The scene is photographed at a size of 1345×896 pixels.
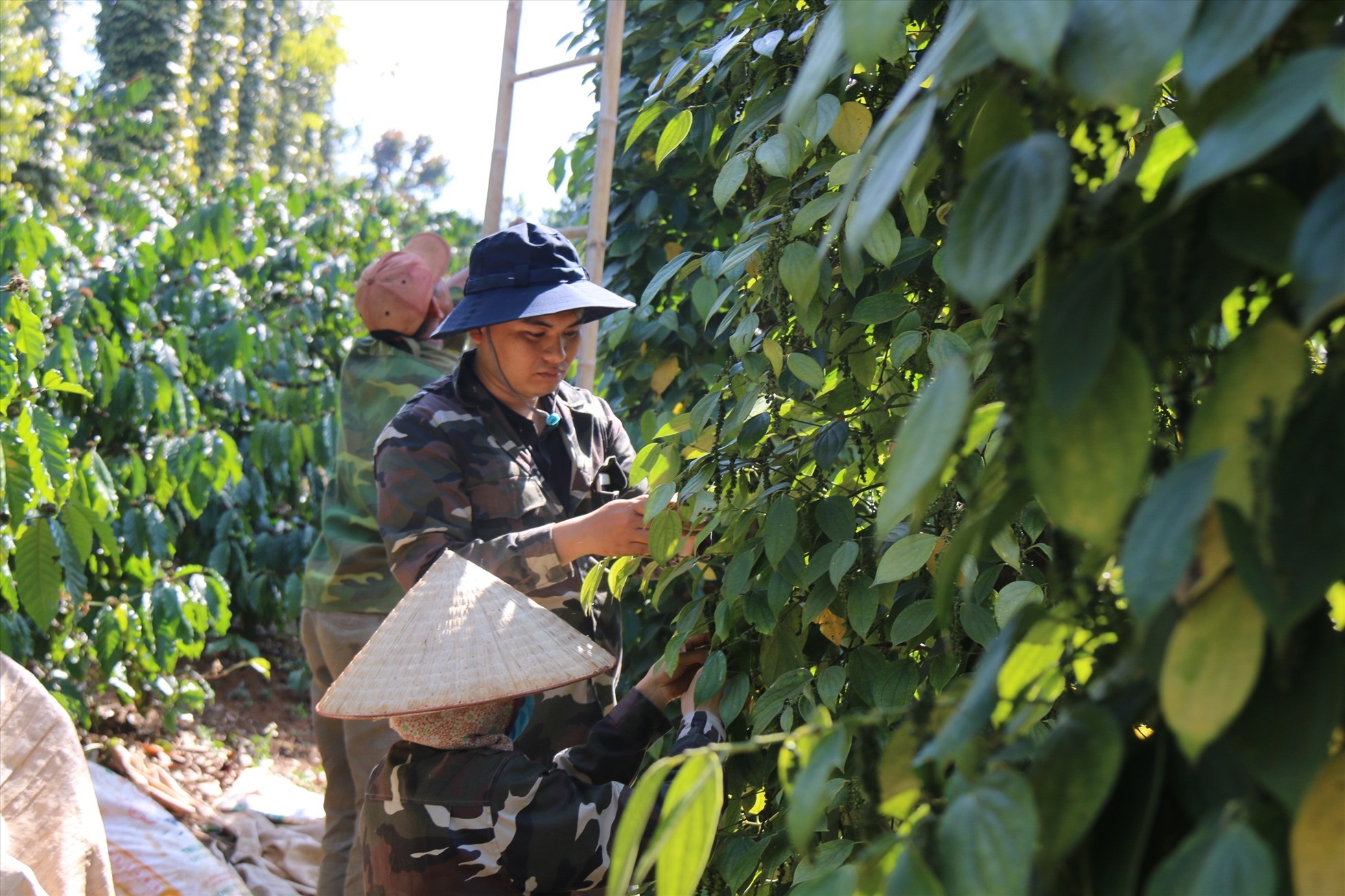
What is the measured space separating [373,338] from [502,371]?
92 cm


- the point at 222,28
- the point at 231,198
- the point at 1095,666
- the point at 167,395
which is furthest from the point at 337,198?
the point at 222,28

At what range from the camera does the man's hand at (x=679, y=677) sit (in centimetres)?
157

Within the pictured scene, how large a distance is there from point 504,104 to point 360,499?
3.78 feet

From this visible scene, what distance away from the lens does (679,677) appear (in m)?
1.58

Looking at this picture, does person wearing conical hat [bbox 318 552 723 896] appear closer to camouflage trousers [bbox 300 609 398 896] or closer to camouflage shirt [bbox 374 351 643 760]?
camouflage shirt [bbox 374 351 643 760]

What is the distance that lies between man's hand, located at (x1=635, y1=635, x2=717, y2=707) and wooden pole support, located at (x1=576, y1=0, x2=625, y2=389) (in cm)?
116

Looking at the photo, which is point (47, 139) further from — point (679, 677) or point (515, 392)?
point (679, 677)

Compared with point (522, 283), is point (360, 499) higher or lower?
lower

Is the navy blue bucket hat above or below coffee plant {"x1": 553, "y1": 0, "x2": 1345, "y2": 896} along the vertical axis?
below

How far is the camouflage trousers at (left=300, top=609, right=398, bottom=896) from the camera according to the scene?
8.09ft

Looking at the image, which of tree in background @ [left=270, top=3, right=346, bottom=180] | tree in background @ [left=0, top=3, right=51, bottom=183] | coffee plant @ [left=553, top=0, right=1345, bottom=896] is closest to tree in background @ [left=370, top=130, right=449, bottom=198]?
tree in background @ [left=270, top=3, right=346, bottom=180]

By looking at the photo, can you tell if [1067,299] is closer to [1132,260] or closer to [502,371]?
[1132,260]

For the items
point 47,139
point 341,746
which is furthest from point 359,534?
point 47,139

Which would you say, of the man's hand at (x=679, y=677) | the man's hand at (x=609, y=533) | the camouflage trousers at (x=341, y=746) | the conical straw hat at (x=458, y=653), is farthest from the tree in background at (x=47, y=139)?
the man's hand at (x=679, y=677)
